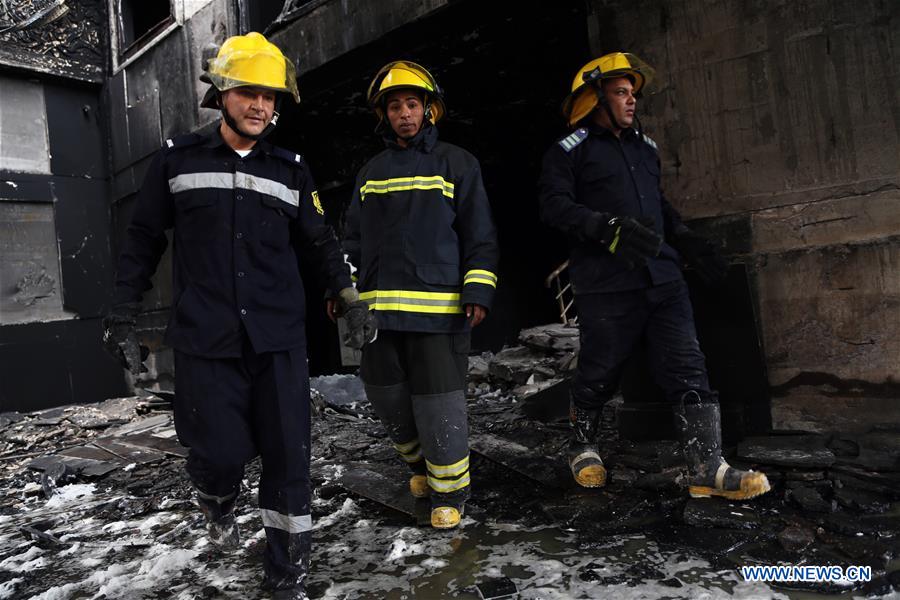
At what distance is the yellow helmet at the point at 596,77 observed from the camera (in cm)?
303

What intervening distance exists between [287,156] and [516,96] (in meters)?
4.30

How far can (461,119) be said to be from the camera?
6703mm

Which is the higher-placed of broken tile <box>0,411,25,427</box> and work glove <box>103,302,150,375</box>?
work glove <box>103,302,150,375</box>

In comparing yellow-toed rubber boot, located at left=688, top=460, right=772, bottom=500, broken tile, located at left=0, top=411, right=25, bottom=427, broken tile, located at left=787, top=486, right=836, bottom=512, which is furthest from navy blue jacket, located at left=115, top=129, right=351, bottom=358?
broken tile, located at left=0, top=411, right=25, bottom=427

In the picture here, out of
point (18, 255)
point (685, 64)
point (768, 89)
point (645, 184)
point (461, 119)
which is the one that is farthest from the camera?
point (18, 255)

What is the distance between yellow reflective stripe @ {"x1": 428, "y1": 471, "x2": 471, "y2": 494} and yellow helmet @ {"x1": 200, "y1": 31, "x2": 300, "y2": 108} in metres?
1.88

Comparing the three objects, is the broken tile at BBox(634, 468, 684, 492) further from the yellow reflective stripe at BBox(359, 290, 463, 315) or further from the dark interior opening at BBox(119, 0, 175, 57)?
the dark interior opening at BBox(119, 0, 175, 57)

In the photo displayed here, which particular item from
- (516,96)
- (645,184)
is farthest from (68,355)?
(645,184)

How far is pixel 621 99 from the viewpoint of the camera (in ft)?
10.0

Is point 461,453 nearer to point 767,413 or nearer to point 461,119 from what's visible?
point 767,413

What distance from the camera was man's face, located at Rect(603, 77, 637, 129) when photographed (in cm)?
305

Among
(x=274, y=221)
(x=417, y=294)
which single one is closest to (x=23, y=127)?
(x=274, y=221)

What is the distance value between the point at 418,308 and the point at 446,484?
85 centimetres

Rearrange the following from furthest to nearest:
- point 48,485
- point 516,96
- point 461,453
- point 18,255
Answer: point 18,255
point 516,96
point 48,485
point 461,453
